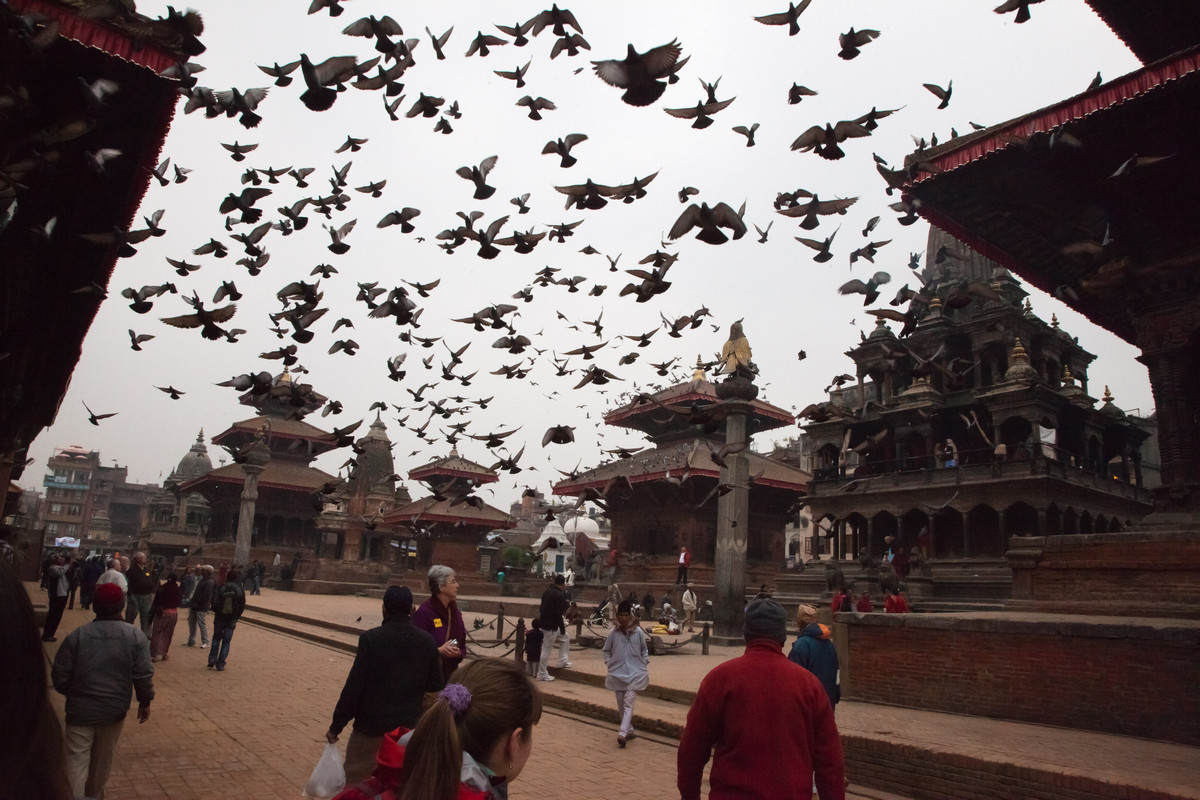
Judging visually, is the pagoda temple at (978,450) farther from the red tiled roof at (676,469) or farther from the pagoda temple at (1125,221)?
the pagoda temple at (1125,221)

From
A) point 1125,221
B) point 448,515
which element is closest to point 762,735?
point 1125,221

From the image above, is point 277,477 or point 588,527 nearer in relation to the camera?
point 277,477

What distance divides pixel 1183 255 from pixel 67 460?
413 ft

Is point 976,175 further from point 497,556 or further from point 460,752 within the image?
point 497,556

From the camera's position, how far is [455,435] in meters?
12.4

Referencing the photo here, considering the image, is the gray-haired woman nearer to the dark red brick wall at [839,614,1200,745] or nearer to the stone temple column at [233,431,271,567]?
the dark red brick wall at [839,614,1200,745]

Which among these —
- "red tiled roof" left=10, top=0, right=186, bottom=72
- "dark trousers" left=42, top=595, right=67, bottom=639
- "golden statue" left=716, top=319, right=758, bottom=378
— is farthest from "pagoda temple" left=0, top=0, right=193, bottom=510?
"golden statue" left=716, top=319, right=758, bottom=378

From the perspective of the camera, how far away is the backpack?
11688 mm

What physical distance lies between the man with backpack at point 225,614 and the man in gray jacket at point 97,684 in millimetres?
7309

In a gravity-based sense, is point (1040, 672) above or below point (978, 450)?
below

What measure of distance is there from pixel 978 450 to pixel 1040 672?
23.5m

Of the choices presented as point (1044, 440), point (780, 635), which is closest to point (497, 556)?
point (1044, 440)

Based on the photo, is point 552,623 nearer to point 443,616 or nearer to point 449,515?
point 443,616

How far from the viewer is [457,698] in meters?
2.21
